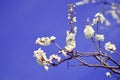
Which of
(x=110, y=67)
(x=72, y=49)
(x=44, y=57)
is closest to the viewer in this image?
(x=110, y=67)

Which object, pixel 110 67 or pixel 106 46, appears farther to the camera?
pixel 106 46

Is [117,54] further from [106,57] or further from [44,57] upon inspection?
[44,57]

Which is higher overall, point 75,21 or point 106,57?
point 75,21

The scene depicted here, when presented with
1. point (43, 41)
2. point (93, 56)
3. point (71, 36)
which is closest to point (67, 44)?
point (71, 36)

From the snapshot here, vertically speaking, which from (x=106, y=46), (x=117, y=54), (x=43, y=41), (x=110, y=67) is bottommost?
(x=110, y=67)

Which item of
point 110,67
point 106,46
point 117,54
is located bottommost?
point 110,67

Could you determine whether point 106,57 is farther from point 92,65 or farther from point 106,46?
point 106,46

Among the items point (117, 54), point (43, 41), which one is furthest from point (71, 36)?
point (117, 54)

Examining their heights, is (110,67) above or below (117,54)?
below

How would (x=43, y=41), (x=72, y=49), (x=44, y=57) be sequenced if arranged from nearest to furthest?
(x=72, y=49) < (x=44, y=57) < (x=43, y=41)
